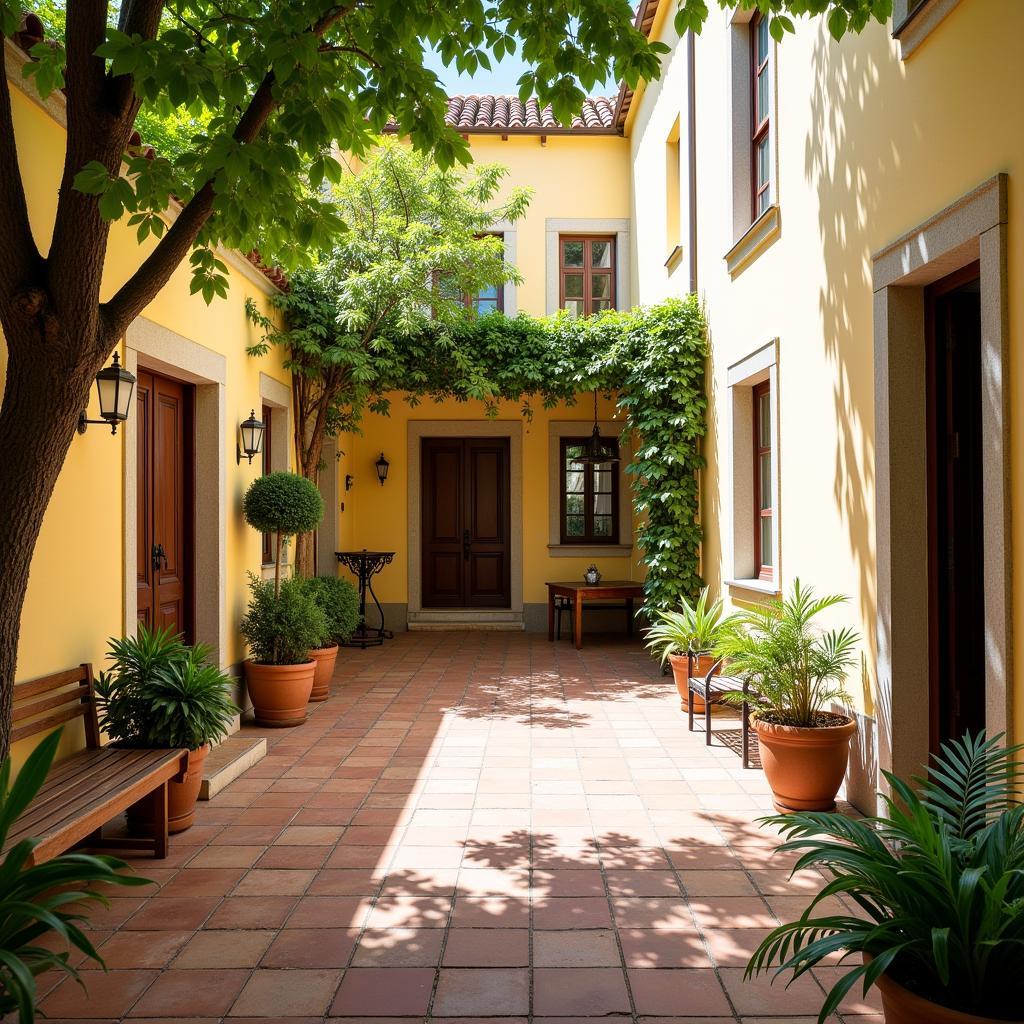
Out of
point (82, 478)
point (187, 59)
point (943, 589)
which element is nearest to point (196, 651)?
point (82, 478)

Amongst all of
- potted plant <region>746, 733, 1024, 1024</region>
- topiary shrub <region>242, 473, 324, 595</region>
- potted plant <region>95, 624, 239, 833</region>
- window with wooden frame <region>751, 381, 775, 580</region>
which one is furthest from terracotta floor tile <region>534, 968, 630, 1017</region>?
topiary shrub <region>242, 473, 324, 595</region>

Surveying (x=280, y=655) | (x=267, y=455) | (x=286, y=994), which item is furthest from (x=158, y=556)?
(x=286, y=994)

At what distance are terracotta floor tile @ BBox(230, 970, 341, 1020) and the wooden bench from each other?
82 centimetres

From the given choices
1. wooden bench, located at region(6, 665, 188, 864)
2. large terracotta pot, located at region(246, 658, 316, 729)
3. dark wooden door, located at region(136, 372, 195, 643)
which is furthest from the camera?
large terracotta pot, located at region(246, 658, 316, 729)

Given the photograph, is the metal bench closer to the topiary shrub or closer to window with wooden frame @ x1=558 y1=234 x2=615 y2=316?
the topiary shrub

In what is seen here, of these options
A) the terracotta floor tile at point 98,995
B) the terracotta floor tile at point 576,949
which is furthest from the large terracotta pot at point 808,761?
the terracotta floor tile at point 98,995

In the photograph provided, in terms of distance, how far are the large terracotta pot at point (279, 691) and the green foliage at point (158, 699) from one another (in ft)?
6.38

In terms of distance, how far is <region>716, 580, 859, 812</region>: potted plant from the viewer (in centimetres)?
438

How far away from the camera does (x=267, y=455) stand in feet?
26.6

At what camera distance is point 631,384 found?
28.5ft

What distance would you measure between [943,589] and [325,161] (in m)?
3.24

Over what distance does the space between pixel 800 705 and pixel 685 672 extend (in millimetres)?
A: 2416

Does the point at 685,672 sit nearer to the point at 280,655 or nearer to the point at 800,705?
the point at 800,705

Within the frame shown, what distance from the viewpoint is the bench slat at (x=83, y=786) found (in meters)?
3.12
